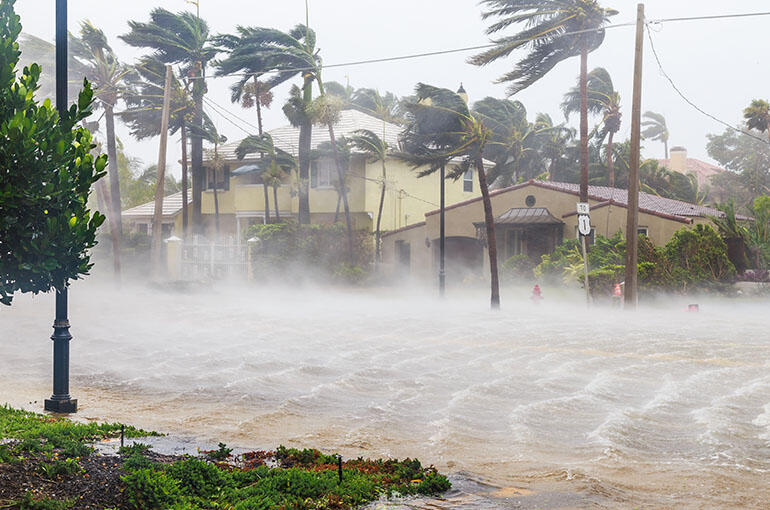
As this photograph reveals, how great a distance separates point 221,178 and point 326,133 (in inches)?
297

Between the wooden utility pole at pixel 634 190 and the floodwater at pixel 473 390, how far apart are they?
4.00 feet

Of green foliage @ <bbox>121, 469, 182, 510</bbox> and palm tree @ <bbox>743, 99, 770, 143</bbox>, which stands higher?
palm tree @ <bbox>743, 99, 770, 143</bbox>

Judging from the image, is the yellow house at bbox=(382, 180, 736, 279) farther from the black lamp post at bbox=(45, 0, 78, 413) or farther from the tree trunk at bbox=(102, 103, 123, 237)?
the black lamp post at bbox=(45, 0, 78, 413)

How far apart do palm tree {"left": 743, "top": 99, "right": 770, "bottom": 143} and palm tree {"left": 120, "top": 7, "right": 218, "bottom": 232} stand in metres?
30.9

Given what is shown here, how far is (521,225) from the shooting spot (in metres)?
39.9

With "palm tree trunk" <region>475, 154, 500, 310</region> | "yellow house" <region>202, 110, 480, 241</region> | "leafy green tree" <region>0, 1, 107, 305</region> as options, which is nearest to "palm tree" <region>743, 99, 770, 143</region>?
"yellow house" <region>202, 110, 480, 241</region>

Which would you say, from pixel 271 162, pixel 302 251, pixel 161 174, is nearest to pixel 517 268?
pixel 302 251

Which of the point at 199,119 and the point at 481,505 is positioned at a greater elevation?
the point at 199,119

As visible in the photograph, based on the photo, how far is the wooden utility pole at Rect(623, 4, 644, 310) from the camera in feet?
88.0

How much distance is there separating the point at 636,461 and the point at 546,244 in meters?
30.6

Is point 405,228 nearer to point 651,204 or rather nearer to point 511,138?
point 651,204

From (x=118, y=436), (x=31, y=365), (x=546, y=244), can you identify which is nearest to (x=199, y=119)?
(x=546, y=244)

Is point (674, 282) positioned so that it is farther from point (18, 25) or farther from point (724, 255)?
point (18, 25)

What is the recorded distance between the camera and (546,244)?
39656 millimetres
